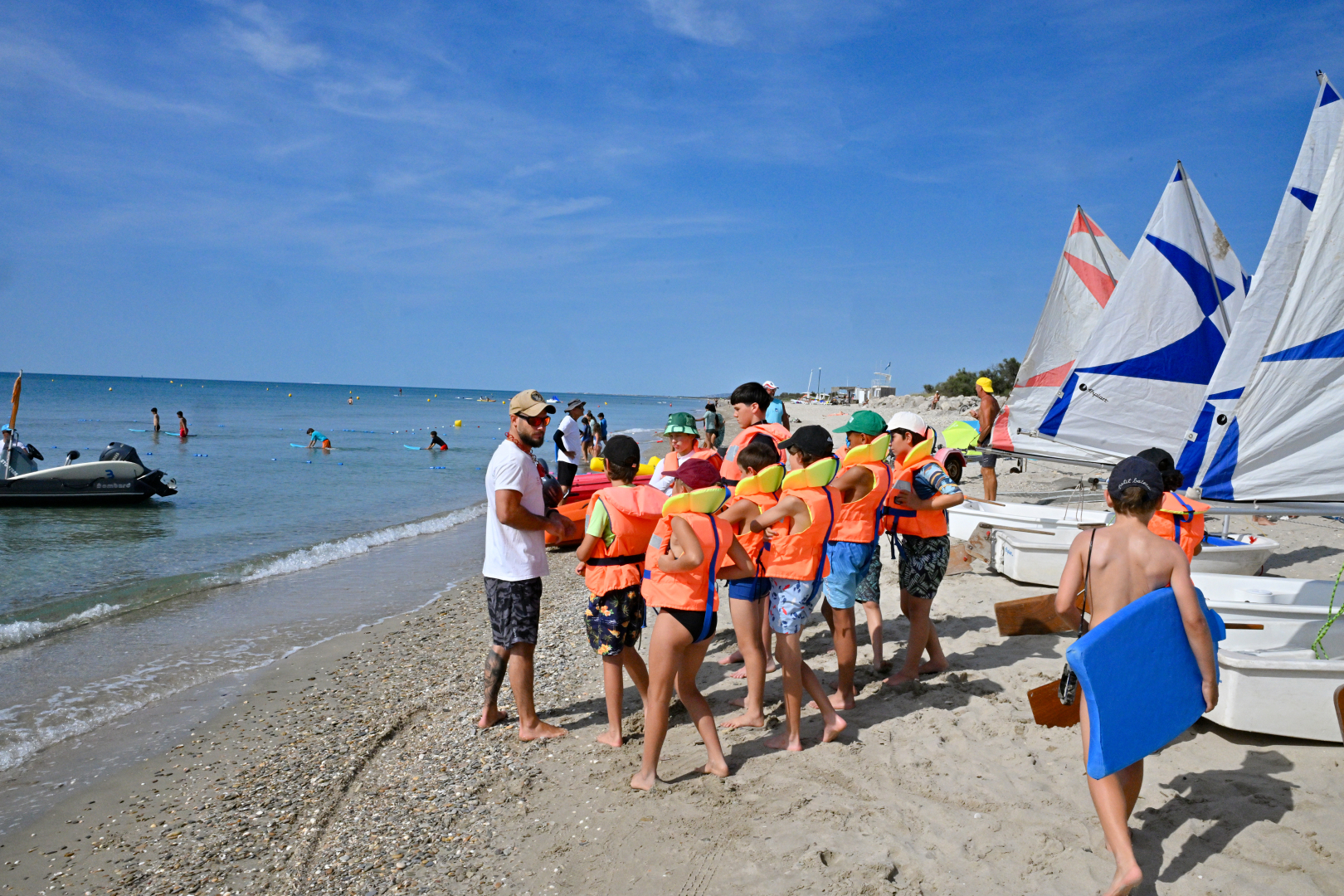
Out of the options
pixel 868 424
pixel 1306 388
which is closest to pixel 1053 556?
pixel 1306 388

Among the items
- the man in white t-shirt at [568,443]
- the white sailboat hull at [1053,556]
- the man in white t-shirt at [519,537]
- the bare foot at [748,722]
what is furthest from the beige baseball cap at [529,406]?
the white sailboat hull at [1053,556]

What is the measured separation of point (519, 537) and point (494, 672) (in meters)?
0.98

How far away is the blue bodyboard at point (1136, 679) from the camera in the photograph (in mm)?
2865

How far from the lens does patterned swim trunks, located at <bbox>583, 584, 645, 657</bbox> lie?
177 inches

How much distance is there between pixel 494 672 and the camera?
498cm

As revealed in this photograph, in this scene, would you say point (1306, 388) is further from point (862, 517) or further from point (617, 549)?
point (617, 549)

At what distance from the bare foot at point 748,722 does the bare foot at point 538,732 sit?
1.07 m

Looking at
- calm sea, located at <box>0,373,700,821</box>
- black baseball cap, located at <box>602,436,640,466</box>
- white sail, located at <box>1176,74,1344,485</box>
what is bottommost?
calm sea, located at <box>0,373,700,821</box>

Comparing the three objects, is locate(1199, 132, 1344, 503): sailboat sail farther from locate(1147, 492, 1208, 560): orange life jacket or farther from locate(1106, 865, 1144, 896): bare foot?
locate(1106, 865, 1144, 896): bare foot

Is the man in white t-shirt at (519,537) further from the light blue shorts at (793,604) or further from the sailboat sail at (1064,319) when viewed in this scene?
the sailboat sail at (1064,319)

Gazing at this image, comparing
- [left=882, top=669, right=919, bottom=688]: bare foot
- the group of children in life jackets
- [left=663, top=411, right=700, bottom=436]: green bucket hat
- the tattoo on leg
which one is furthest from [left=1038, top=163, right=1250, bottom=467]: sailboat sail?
the tattoo on leg

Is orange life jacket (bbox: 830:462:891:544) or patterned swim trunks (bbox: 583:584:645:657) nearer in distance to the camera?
patterned swim trunks (bbox: 583:584:645:657)

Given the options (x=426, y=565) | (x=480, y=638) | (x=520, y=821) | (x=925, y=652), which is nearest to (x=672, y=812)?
(x=520, y=821)

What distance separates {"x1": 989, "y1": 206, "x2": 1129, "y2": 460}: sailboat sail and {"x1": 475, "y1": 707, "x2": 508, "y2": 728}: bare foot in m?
9.56
